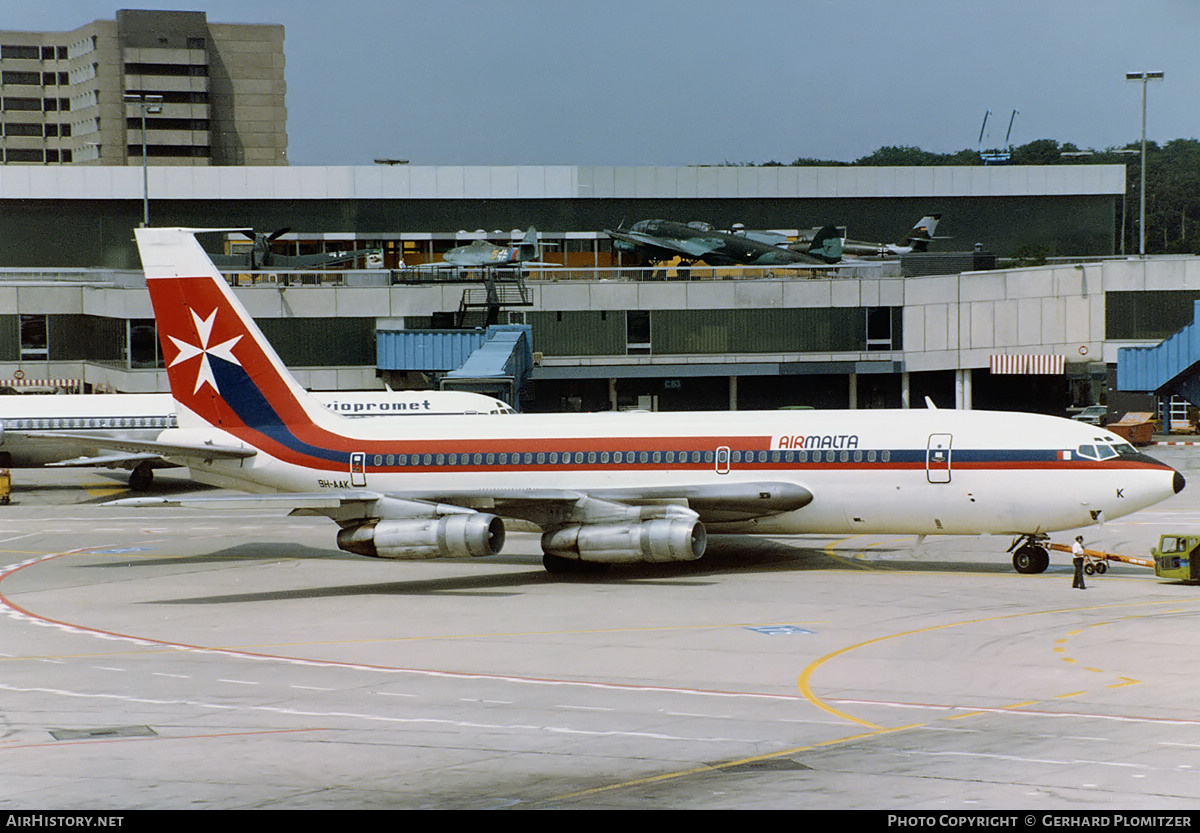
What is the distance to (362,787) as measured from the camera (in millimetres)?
19000

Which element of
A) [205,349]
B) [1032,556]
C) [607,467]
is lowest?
[1032,556]

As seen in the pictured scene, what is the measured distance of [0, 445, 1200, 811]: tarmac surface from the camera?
18891mm

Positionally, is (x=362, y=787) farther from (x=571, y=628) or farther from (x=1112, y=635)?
(x=1112, y=635)

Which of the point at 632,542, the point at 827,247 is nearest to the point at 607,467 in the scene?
the point at 632,542

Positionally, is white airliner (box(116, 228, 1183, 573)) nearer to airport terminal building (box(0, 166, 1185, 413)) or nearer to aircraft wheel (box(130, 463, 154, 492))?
aircraft wheel (box(130, 463, 154, 492))

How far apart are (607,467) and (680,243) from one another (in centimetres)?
7248

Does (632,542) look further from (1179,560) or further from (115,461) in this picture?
(115,461)

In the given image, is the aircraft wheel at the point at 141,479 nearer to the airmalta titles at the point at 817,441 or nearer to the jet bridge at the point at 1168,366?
the airmalta titles at the point at 817,441

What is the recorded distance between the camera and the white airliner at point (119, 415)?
66625 millimetres

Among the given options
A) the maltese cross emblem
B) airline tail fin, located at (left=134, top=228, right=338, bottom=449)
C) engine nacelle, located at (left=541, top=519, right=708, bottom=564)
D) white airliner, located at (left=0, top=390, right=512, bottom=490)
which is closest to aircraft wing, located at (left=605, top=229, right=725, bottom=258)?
white airliner, located at (left=0, top=390, right=512, bottom=490)

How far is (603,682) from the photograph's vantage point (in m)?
27.5

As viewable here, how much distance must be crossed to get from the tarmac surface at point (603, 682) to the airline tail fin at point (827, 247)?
63884 millimetres

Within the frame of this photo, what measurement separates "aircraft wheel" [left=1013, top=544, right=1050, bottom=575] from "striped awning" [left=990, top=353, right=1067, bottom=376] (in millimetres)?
49994

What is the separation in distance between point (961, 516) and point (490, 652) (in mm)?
16504
